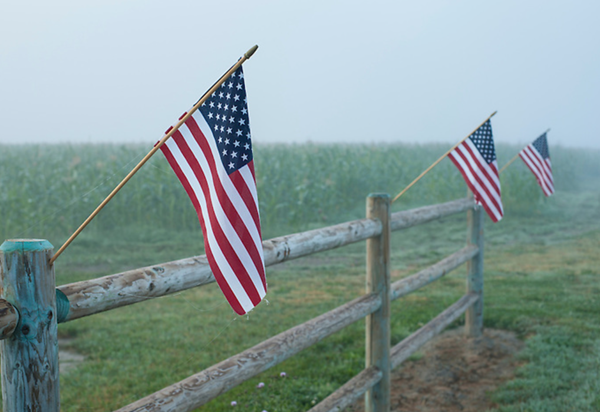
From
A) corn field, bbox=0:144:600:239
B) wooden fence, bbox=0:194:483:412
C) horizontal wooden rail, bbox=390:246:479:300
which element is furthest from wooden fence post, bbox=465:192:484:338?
corn field, bbox=0:144:600:239

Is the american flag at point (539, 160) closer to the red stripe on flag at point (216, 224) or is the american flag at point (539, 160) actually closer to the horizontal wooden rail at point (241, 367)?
the horizontal wooden rail at point (241, 367)

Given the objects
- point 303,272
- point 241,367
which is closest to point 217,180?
point 241,367

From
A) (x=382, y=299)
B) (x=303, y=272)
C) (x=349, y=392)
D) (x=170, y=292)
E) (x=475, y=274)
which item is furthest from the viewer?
(x=303, y=272)

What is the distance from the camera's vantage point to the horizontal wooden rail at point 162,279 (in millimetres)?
1932

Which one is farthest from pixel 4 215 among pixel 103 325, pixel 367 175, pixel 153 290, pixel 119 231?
pixel 153 290

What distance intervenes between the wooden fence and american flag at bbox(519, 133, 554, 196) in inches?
106

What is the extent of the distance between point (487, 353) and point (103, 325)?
14.1 ft

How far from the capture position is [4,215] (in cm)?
1225

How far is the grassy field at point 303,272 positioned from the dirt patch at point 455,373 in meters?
0.20

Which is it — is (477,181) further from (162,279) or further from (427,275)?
(162,279)

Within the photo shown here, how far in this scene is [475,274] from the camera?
6266 mm

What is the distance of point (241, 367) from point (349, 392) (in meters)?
1.14

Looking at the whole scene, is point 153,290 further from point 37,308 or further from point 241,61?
point 241,61

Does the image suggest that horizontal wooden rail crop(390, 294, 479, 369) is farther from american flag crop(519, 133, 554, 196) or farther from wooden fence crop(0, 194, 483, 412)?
american flag crop(519, 133, 554, 196)
